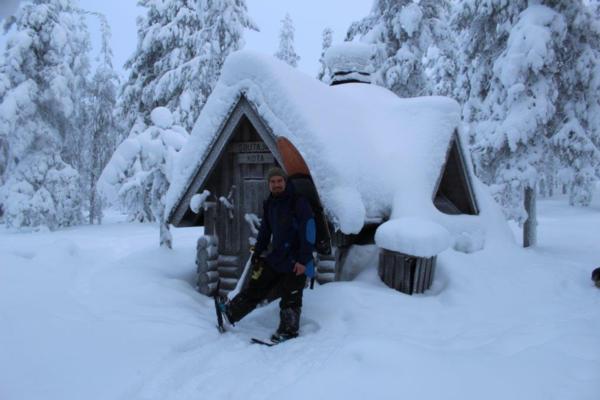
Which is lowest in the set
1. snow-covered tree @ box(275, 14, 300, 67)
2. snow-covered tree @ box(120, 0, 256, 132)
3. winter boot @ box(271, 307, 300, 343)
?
winter boot @ box(271, 307, 300, 343)

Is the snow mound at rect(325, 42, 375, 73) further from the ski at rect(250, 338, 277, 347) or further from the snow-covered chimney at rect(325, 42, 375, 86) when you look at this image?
the ski at rect(250, 338, 277, 347)

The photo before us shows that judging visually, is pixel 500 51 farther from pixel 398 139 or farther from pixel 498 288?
pixel 498 288

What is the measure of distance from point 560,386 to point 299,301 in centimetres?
261

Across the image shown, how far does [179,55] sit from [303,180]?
13.1 m

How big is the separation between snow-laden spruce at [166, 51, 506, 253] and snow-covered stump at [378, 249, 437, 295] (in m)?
0.41

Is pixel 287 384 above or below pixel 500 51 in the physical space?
below

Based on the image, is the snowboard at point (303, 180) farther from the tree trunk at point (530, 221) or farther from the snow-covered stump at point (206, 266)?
the tree trunk at point (530, 221)

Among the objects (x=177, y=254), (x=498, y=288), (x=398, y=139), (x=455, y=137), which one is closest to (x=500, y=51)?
(x=455, y=137)

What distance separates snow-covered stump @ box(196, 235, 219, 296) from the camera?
689cm

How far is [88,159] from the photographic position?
104 feet

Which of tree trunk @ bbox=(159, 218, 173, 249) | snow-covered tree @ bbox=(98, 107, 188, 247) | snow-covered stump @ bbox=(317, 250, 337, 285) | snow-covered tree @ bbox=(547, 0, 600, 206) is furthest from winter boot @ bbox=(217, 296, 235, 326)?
snow-covered tree @ bbox=(547, 0, 600, 206)

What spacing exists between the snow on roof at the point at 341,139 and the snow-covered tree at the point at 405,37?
8321mm

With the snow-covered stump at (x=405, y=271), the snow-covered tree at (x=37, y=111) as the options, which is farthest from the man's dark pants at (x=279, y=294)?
the snow-covered tree at (x=37, y=111)

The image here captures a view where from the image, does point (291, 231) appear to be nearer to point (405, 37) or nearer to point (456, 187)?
point (456, 187)
